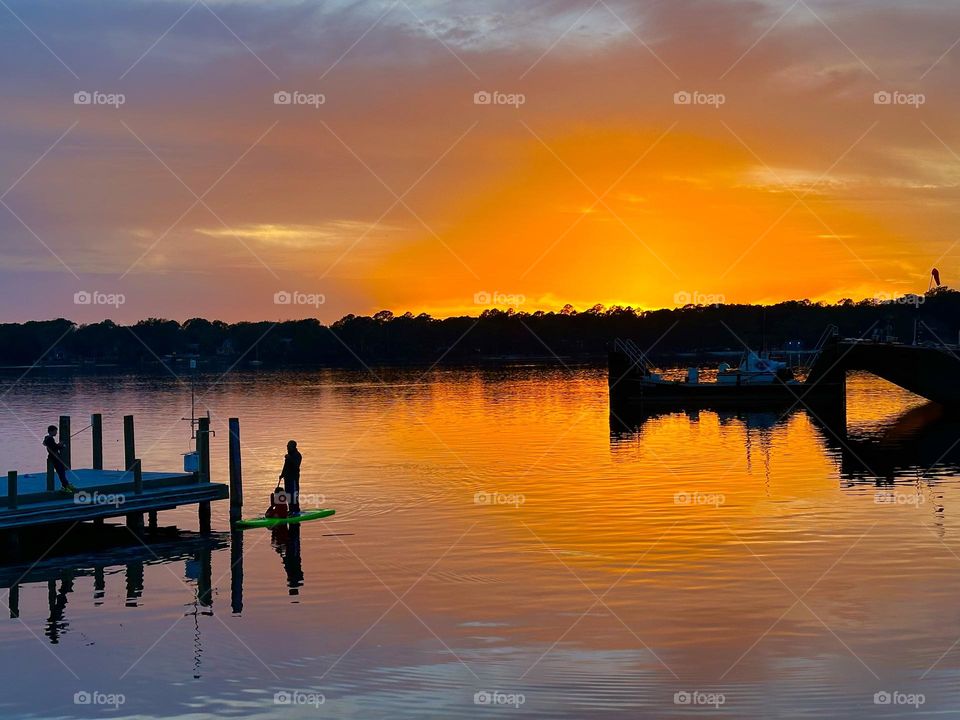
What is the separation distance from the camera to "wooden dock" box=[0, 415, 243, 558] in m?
33.2

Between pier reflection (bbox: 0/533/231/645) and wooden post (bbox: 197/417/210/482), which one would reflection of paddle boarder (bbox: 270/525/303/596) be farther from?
wooden post (bbox: 197/417/210/482)

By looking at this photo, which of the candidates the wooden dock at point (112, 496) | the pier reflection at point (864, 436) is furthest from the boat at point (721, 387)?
the wooden dock at point (112, 496)

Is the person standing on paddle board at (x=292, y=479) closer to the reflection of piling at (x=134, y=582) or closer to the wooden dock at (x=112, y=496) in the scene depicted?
the wooden dock at (x=112, y=496)

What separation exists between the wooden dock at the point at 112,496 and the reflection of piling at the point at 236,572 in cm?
163

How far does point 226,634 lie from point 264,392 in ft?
388

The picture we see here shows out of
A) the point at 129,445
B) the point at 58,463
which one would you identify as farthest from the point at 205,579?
the point at 129,445

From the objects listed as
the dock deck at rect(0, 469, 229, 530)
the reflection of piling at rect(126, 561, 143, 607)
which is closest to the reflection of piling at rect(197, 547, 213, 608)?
the reflection of piling at rect(126, 561, 143, 607)

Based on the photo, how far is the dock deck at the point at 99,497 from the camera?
110 feet

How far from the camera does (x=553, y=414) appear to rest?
94750 millimetres

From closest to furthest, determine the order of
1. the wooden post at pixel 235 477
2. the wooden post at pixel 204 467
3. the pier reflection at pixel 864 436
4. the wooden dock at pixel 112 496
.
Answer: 1. the wooden dock at pixel 112 496
2. the wooden post at pixel 204 467
3. the wooden post at pixel 235 477
4. the pier reflection at pixel 864 436

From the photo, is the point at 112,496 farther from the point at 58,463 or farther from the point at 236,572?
the point at 236,572

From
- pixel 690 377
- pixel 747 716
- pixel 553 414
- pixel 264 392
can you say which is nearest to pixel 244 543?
pixel 747 716

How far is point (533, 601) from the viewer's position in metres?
27.0

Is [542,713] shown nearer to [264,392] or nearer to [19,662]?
[19,662]
